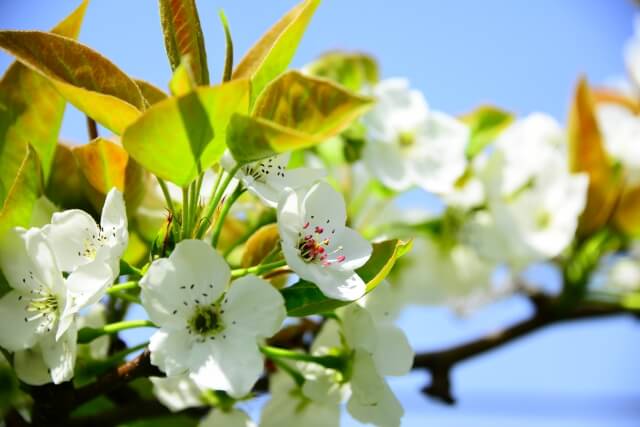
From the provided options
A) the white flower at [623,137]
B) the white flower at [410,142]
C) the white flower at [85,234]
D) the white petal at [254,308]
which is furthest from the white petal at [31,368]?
the white flower at [623,137]

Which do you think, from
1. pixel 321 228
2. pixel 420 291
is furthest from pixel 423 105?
pixel 321 228

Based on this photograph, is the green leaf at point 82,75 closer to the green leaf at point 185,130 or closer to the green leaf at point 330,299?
the green leaf at point 185,130

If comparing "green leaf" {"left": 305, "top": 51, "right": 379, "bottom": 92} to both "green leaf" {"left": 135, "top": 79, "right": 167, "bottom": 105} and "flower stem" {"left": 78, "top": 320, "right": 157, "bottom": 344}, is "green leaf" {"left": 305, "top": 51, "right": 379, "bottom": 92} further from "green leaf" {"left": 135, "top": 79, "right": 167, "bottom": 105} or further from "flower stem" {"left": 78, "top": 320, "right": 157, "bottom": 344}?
"flower stem" {"left": 78, "top": 320, "right": 157, "bottom": 344}

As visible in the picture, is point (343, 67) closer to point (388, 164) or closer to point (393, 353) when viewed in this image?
point (388, 164)

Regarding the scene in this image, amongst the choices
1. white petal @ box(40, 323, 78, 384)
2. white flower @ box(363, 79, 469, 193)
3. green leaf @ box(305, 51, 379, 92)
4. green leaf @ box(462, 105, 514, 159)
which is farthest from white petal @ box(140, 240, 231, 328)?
green leaf @ box(462, 105, 514, 159)

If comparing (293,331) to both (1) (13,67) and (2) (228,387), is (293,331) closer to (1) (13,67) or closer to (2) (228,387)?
(2) (228,387)

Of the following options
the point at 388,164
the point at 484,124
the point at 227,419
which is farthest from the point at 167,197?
the point at 484,124
